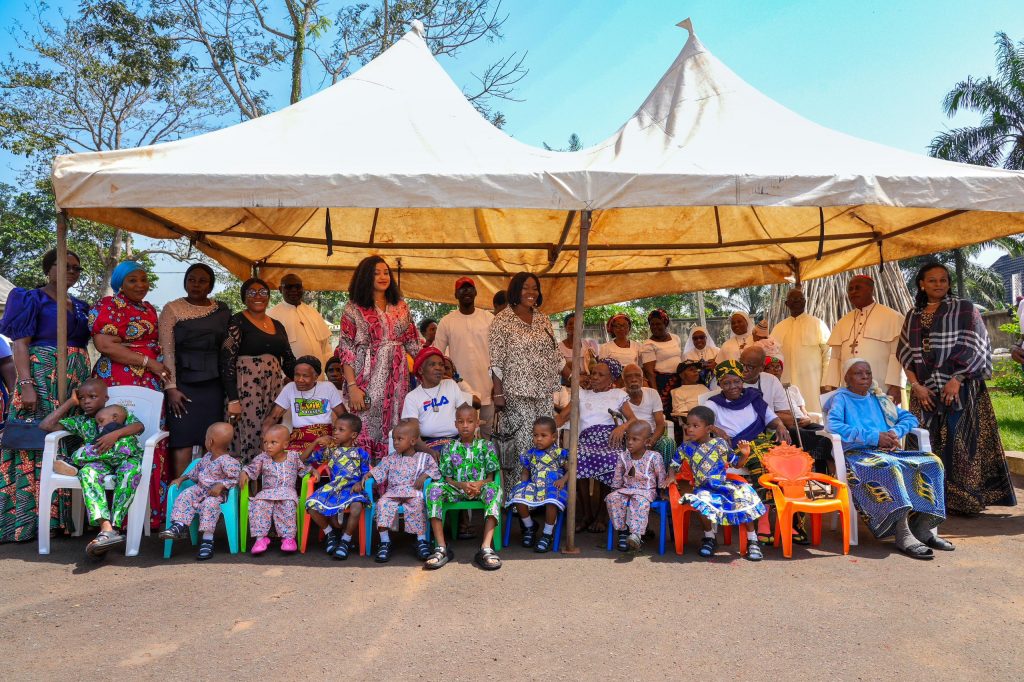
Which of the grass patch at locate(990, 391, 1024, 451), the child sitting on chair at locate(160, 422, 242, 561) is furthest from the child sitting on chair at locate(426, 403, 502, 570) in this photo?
the grass patch at locate(990, 391, 1024, 451)

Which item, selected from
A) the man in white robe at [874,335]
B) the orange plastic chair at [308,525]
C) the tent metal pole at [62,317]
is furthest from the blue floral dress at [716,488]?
the tent metal pole at [62,317]

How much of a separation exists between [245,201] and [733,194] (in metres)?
3.00

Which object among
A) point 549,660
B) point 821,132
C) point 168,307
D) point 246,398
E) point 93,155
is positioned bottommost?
point 549,660

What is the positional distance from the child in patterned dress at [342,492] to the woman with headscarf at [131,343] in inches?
41.7

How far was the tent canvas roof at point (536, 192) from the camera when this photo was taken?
4.28 m

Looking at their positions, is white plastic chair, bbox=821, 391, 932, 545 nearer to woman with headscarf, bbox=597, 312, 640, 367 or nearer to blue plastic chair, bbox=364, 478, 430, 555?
woman with headscarf, bbox=597, 312, 640, 367

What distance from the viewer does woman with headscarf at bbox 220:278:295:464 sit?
513cm

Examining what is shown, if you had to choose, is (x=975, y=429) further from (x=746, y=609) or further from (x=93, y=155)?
(x=93, y=155)

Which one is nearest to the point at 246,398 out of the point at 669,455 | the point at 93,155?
the point at 93,155

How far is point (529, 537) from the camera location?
181 inches

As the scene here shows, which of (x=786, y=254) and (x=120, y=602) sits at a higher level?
(x=786, y=254)

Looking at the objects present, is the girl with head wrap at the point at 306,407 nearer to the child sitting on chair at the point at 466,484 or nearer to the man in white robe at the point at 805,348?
the child sitting on chair at the point at 466,484

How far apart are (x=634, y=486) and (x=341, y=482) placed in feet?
6.18

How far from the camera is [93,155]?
4.31 m
